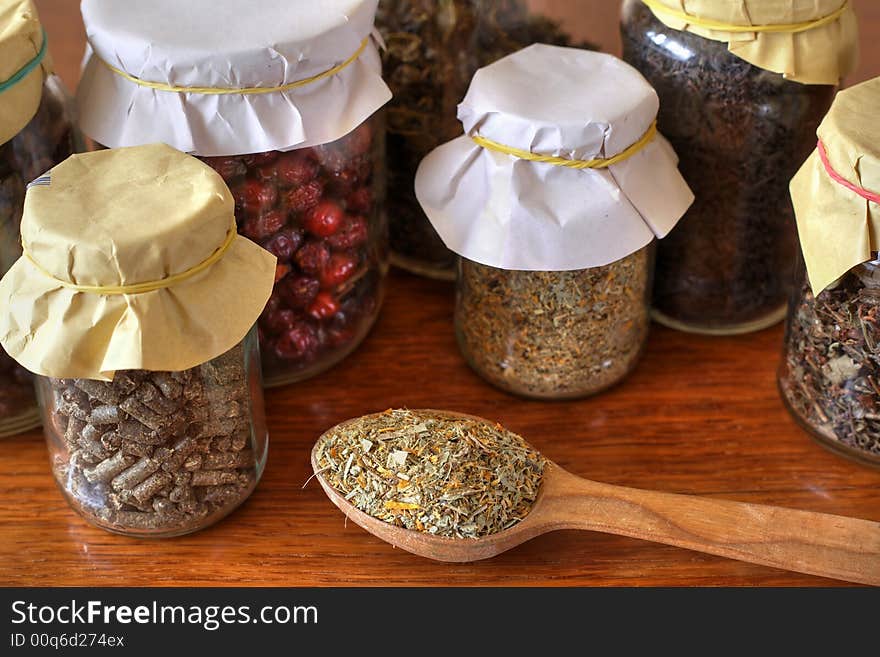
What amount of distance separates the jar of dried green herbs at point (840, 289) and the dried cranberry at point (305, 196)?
0.40m

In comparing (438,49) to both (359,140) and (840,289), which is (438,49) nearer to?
(359,140)

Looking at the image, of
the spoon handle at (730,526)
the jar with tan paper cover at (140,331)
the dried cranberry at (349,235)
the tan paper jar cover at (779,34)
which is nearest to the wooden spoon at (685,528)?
the spoon handle at (730,526)

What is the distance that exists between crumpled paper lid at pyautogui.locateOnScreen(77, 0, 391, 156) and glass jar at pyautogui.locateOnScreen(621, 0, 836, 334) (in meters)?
0.28

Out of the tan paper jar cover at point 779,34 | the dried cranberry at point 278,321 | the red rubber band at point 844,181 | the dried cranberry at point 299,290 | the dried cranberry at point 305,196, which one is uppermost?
the tan paper jar cover at point 779,34

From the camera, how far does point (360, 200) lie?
43.5 inches

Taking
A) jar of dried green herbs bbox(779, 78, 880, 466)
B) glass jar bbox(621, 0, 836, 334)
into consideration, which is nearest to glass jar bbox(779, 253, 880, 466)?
jar of dried green herbs bbox(779, 78, 880, 466)

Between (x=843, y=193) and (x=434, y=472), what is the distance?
1.25ft

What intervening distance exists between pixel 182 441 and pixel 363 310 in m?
0.28

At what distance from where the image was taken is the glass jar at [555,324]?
1062 millimetres

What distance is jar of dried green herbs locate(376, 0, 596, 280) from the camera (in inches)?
45.6

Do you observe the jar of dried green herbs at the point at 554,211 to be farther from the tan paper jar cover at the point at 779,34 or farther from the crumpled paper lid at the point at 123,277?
the crumpled paper lid at the point at 123,277

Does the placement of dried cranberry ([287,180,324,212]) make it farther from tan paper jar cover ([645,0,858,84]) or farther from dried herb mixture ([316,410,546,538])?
tan paper jar cover ([645,0,858,84])

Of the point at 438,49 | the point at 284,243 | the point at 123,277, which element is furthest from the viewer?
the point at 438,49

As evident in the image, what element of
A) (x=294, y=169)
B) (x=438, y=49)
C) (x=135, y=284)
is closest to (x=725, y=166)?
(x=438, y=49)
